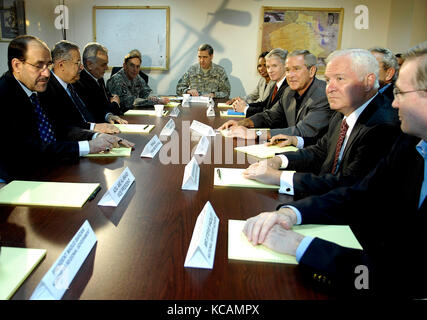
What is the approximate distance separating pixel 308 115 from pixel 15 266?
2.26m

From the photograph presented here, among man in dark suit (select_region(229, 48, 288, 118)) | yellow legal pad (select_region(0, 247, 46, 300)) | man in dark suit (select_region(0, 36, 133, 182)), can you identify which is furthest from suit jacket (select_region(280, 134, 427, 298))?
man in dark suit (select_region(229, 48, 288, 118))

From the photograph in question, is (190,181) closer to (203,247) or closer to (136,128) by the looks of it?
(203,247)

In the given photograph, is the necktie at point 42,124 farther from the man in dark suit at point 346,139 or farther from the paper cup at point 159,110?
the man in dark suit at point 346,139

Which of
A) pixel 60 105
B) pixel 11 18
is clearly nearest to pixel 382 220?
pixel 60 105

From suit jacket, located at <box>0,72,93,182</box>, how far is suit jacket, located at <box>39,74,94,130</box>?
51cm

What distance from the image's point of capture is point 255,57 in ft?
20.8

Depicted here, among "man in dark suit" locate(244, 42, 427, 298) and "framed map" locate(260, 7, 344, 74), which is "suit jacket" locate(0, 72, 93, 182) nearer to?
"man in dark suit" locate(244, 42, 427, 298)

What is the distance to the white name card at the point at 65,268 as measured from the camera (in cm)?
68

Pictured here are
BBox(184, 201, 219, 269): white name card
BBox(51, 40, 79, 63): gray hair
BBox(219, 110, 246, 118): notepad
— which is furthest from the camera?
BBox(219, 110, 246, 118): notepad

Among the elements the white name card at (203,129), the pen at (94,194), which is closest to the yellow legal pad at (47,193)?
the pen at (94,194)

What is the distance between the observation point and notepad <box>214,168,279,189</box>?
1458mm

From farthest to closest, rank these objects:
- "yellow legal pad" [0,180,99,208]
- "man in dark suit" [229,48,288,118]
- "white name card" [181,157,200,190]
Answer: "man in dark suit" [229,48,288,118], "white name card" [181,157,200,190], "yellow legal pad" [0,180,99,208]

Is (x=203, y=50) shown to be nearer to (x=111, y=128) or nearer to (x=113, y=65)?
(x=113, y=65)
